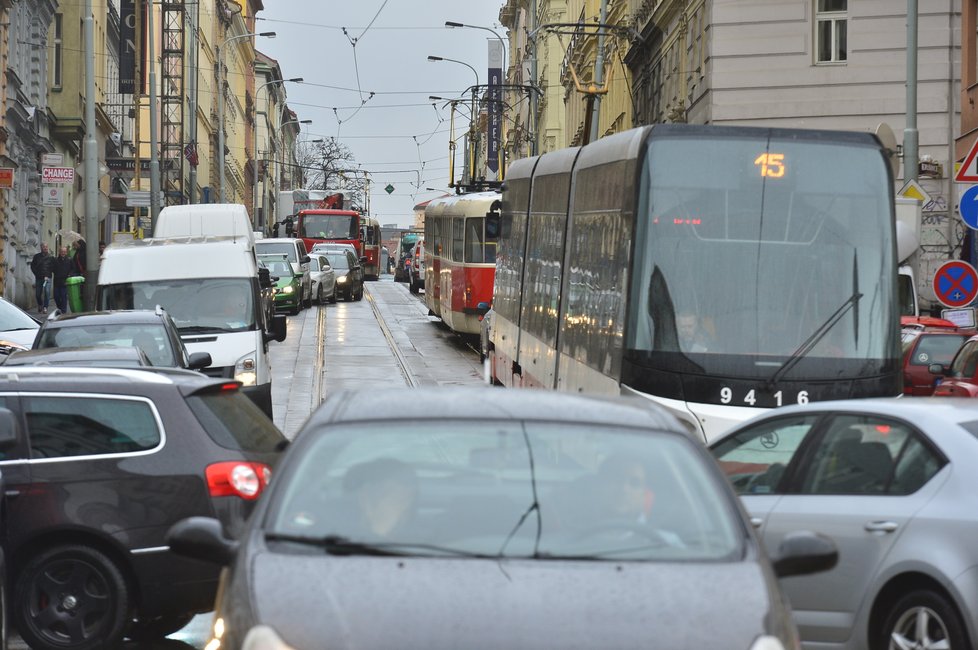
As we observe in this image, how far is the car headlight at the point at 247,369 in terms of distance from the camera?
18656 millimetres

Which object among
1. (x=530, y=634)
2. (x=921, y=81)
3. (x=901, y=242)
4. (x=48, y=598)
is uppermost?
(x=921, y=81)

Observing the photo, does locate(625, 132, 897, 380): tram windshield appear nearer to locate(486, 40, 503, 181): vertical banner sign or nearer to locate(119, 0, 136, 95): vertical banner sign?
locate(119, 0, 136, 95): vertical banner sign

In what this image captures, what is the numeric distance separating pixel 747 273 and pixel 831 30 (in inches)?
1090

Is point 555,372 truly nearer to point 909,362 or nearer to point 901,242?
point 901,242

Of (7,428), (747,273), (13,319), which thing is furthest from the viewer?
(13,319)

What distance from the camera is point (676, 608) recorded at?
15.0ft

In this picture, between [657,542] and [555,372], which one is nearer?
[657,542]

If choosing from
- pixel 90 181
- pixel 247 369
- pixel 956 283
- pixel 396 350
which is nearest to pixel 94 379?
pixel 247 369

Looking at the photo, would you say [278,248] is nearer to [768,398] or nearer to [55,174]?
[55,174]

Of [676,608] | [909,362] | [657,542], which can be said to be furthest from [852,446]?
[909,362]

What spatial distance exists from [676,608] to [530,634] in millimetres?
427

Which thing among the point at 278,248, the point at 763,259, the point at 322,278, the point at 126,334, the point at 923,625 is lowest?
the point at 923,625

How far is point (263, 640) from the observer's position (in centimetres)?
439

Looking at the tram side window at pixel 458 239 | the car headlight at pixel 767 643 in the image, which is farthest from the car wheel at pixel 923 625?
the tram side window at pixel 458 239
